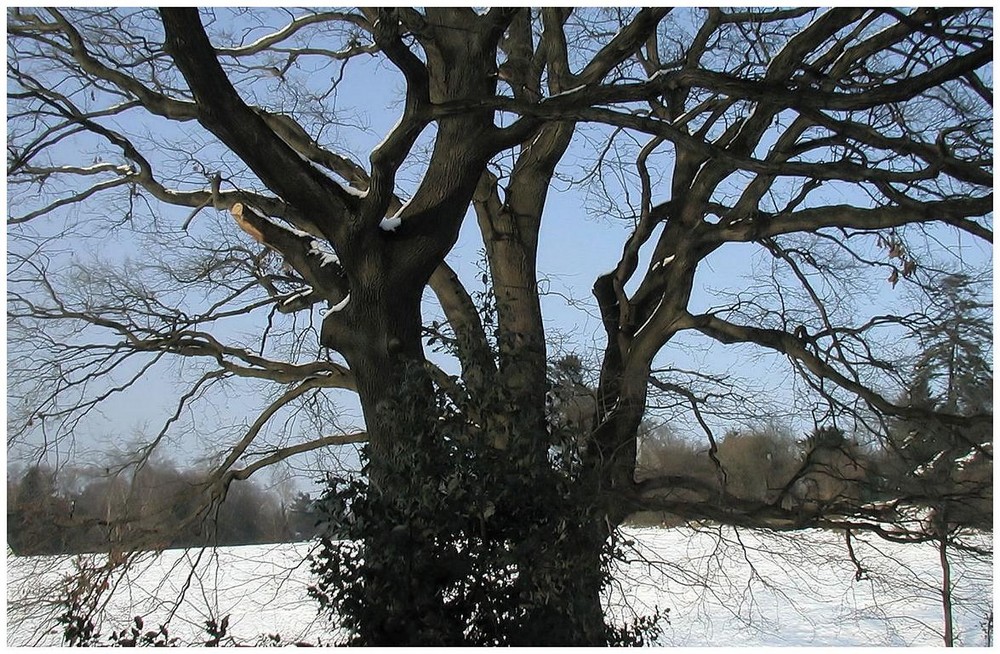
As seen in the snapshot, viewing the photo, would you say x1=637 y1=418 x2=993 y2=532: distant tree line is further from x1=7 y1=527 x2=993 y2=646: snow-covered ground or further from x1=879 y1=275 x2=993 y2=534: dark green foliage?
x1=7 y1=527 x2=993 y2=646: snow-covered ground

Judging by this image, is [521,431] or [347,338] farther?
[347,338]

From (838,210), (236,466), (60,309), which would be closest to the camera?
(838,210)

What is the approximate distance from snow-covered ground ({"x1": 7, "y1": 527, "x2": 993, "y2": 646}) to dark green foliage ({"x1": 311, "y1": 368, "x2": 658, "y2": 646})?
1451 millimetres

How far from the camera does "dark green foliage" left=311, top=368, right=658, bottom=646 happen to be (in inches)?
195

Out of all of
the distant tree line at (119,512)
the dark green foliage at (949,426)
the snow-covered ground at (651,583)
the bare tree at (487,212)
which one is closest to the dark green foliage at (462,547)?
the bare tree at (487,212)

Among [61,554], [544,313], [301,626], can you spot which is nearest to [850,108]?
[544,313]

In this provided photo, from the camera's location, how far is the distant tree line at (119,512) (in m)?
7.66

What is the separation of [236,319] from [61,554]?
2.56 meters

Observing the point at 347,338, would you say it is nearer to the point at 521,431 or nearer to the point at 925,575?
the point at 521,431

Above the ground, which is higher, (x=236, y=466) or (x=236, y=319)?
(x=236, y=319)

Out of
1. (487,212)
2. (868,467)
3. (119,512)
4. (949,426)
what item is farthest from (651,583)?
(119,512)

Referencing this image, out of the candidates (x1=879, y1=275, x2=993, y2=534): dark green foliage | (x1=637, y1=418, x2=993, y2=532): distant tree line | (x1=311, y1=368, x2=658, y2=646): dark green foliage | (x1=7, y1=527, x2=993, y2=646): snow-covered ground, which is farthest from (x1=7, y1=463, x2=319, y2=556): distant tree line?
(x1=879, y1=275, x2=993, y2=534): dark green foliage

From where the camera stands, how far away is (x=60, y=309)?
8.23 m

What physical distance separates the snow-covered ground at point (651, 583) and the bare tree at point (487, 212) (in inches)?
16.9
